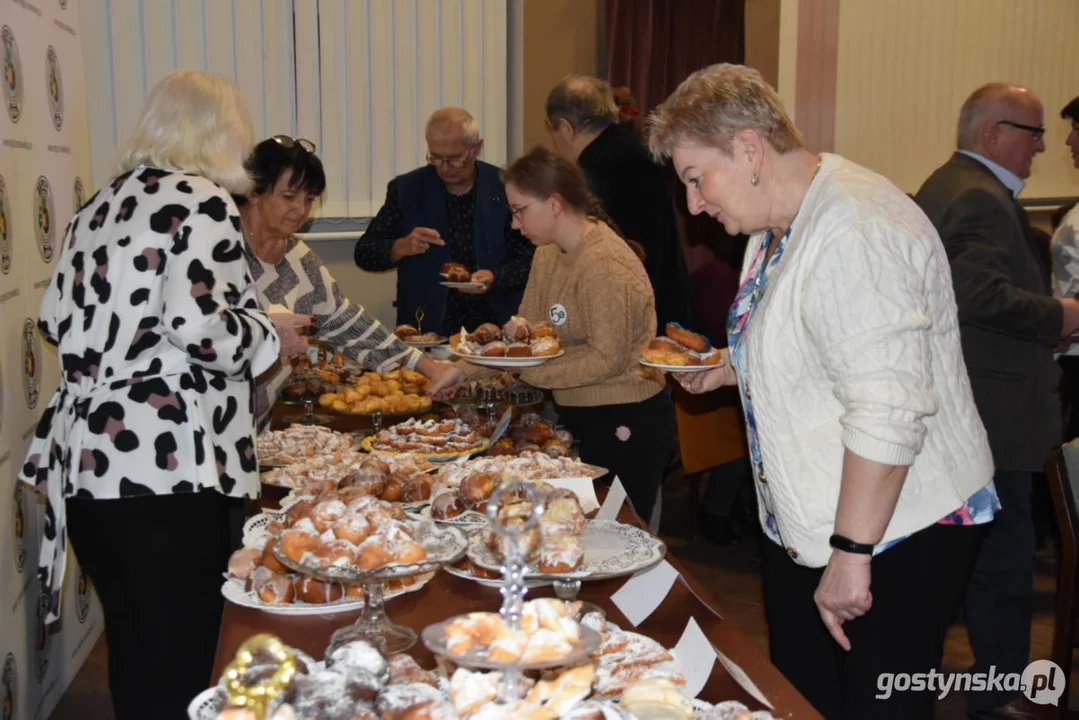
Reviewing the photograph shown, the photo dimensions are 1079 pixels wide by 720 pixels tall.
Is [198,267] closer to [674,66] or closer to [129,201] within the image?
[129,201]

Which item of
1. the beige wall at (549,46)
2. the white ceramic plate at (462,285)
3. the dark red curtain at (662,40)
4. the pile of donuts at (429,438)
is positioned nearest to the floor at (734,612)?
the pile of donuts at (429,438)

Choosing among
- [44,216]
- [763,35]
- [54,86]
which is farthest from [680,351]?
[763,35]

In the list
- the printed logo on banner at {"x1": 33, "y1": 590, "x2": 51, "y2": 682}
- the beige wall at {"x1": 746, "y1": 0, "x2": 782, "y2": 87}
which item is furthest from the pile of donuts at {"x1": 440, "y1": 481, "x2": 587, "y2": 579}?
the beige wall at {"x1": 746, "y1": 0, "x2": 782, "y2": 87}

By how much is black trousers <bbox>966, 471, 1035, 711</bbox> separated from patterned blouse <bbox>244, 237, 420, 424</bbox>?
176cm

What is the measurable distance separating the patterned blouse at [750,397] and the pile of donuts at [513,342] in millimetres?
1057

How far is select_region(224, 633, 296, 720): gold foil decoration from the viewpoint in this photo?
932 mm

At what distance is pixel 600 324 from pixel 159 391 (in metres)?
1.34

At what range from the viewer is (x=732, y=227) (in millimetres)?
1687

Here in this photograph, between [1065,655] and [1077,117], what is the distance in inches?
90.3

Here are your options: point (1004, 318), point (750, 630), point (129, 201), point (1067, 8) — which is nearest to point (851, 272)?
point (129, 201)

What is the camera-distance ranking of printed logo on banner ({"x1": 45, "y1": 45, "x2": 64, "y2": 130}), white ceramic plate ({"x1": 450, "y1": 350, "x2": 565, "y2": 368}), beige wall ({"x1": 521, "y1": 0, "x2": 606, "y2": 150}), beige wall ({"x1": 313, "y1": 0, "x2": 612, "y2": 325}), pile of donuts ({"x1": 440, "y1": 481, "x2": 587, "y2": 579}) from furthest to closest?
beige wall ({"x1": 521, "y1": 0, "x2": 606, "y2": 150}) → beige wall ({"x1": 313, "y1": 0, "x2": 612, "y2": 325}) → printed logo on banner ({"x1": 45, "y1": 45, "x2": 64, "y2": 130}) → white ceramic plate ({"x1": 450, "y1": 350, "x2": 565, "y2": 368}) → pile of donuts ({"x1": 440, "y1": 481, "x2": 587, "y2": 579})

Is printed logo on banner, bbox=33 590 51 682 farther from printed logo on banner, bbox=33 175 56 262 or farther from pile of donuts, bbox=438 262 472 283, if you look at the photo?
pile of donuts, bbox=438 262 472 283

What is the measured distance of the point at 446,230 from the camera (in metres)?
4.65

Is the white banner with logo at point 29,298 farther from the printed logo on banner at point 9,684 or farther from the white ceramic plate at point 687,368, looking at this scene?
the white ceramic plate at point 687,368
